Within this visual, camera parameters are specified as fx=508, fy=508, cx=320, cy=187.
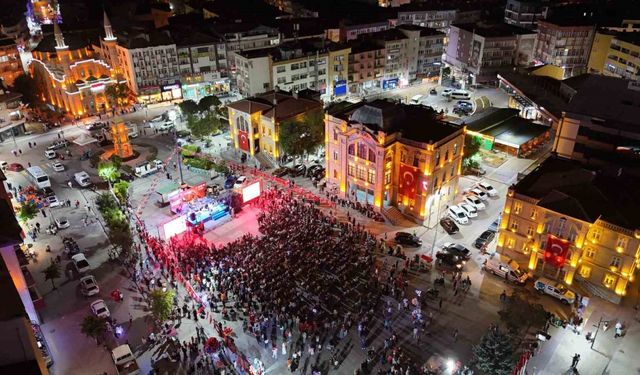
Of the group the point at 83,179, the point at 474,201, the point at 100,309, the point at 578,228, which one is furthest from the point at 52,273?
the point at 578,228

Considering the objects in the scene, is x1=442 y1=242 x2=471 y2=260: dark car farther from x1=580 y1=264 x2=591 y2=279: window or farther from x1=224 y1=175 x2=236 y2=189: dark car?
x1=224 y1=175 x2=236 y2=189: dark car

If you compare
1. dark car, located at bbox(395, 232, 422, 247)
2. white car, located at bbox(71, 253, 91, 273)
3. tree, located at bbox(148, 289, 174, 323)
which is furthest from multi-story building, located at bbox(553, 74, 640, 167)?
white car, located at bbox(71, 253, 91, 273)

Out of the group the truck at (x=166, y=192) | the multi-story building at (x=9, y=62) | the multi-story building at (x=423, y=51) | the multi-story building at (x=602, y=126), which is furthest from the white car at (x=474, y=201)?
the multi-story building at (x=9, y=62)

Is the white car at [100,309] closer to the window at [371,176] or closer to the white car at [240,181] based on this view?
the white car at [240,181]

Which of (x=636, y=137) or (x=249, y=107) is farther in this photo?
(x=249, y=107)

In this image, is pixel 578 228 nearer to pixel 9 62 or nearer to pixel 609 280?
pixel 609 280

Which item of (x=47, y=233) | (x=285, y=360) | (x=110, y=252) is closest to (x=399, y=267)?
(x=285, y=360)

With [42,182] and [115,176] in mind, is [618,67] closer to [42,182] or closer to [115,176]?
[115,176]
